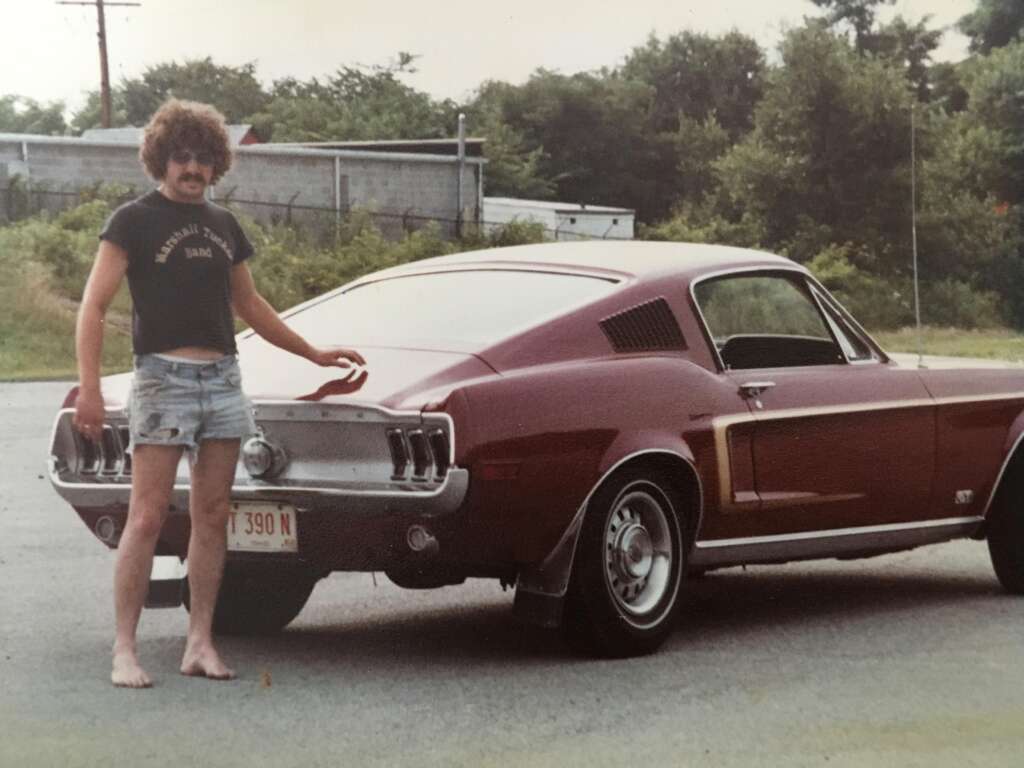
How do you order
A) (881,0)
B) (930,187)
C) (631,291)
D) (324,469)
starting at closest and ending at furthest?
1. (324,469)
2. (631,291)
3. (930,187)
4. (881,0)

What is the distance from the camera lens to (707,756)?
18.4 feet

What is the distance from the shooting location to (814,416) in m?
7.92

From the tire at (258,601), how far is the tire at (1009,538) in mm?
2787

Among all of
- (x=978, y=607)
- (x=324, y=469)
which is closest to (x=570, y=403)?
(x=324, y=469)

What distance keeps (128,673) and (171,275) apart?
1.19 m

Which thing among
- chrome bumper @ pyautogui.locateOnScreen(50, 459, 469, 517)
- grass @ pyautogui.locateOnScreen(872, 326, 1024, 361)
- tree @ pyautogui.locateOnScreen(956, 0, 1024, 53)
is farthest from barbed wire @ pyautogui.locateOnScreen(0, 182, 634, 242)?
chrome bumper @ pyautogui.locateOnScreen(50, 459, 469, 517)

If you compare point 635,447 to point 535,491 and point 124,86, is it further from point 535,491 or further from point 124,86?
point 124,86

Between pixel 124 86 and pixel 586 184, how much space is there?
1934 cm

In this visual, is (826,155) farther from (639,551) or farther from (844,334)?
(639,551)

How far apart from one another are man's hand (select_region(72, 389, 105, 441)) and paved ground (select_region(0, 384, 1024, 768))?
0.77m

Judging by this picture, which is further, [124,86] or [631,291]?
[124,86]

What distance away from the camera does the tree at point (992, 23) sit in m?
83.8

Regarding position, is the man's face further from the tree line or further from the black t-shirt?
the tree line

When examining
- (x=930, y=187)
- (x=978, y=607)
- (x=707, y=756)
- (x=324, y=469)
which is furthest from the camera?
(x=930, y=187)
